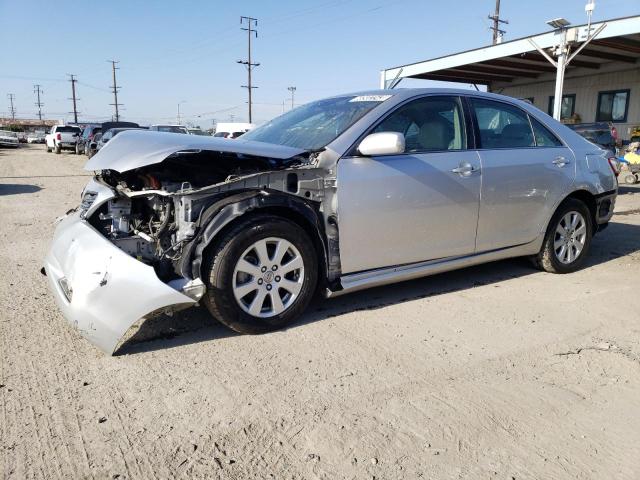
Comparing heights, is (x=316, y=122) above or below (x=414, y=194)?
above

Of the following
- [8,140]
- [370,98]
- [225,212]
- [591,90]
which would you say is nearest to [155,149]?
[225,212]

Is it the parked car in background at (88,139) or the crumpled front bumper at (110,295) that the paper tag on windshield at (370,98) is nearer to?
the crumpled front bumper at (110,295)

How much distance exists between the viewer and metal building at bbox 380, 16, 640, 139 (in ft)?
53.8

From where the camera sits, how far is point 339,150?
3.52 meters

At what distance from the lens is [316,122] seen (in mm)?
4094

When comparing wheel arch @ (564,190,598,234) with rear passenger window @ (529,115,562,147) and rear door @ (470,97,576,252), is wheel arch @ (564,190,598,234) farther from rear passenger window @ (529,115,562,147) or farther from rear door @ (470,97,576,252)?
rear passenger window @ (529,115,562,147)

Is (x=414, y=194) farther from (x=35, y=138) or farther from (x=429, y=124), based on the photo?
(x=35, y=138)

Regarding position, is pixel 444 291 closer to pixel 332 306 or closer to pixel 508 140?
pixel 332 306

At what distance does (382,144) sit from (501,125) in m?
1.62

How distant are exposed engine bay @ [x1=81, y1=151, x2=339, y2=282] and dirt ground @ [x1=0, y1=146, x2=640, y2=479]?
0.60m

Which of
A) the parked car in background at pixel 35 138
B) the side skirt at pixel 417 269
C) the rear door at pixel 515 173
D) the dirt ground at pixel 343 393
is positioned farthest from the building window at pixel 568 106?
the parked car in background at pixel 35 138

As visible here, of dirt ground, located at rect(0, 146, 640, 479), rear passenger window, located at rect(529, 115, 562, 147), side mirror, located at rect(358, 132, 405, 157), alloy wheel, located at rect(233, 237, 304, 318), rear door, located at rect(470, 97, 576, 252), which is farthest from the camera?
rear passenger window, located at rect(529, 115, 562, 147)

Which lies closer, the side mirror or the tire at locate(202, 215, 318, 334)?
the tire at locate(202, 215, 318, 334)

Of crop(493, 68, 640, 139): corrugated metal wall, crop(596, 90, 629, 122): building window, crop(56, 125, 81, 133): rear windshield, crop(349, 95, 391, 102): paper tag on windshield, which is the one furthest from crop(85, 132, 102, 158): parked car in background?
crop(596, 90, 629, 122): building window
